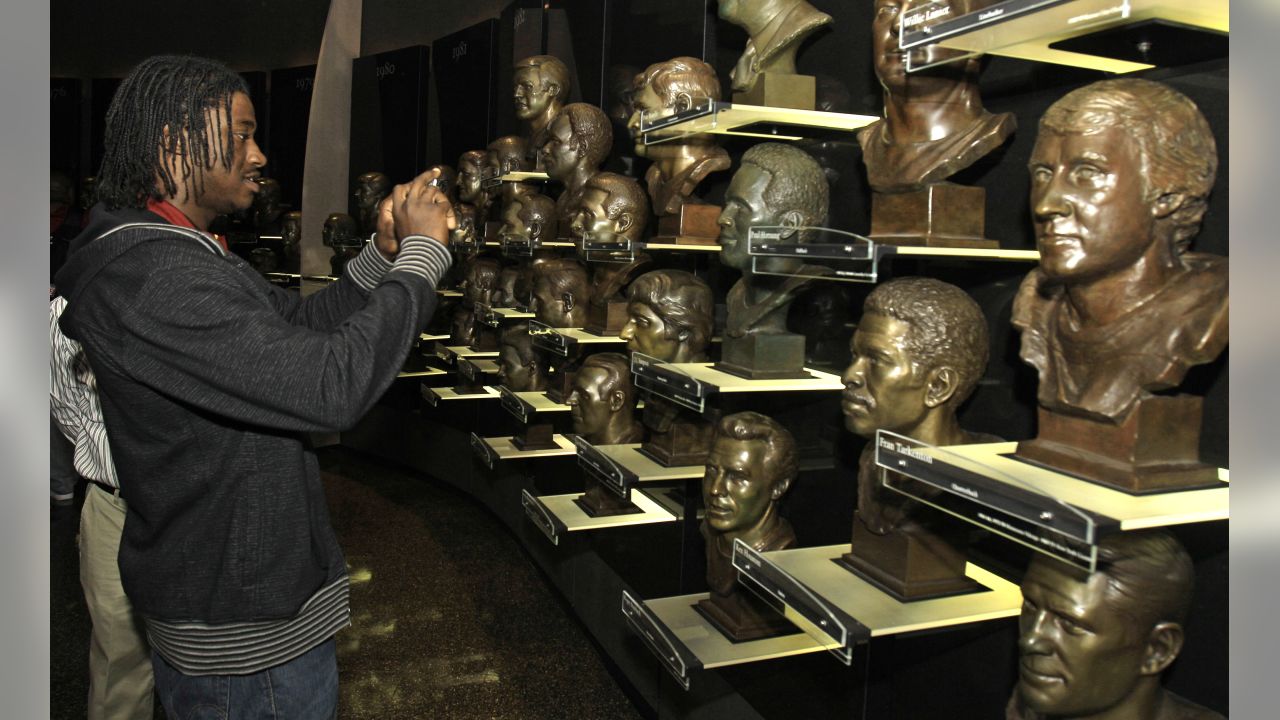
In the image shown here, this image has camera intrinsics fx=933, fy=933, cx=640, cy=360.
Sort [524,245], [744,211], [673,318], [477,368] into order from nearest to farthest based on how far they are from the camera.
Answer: [744,211] < [673,318] < [524,245] < [477,368]

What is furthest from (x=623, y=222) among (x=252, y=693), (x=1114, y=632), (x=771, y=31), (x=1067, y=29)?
(x=1114, y=632)

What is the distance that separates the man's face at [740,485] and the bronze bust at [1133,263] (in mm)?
1152

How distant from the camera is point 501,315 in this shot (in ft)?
16.3

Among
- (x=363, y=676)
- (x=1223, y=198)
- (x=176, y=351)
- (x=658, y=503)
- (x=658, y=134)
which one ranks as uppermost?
(x=658, y=134)

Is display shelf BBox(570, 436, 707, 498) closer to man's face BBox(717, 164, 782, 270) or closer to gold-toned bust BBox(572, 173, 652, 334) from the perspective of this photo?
gold-toned bust BBox(572, 173, 652, 334)

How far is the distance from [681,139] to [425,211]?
1.76m

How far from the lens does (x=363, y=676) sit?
12.9ft

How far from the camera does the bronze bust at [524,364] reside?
500 cm

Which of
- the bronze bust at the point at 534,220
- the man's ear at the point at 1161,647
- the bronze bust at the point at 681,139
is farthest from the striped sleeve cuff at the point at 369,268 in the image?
the bronze bust at the point at 534,220

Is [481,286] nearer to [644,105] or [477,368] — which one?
[477,368]

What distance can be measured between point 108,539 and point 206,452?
1.13m
